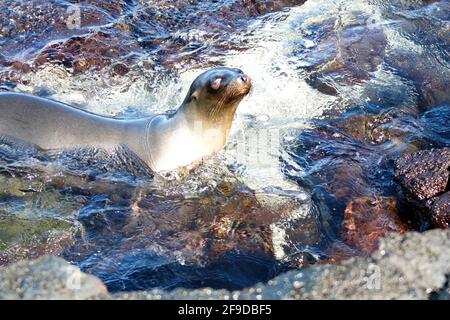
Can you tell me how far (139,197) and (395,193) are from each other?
2.33 metres

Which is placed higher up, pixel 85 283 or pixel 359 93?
pixel 85 283

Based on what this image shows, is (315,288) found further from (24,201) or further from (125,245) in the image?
(24,201)

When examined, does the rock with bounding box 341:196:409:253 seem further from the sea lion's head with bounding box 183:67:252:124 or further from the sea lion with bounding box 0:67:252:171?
the sea lion with bounding box 0:67:252:171

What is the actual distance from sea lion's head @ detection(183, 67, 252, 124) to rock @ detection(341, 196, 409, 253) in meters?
1.41

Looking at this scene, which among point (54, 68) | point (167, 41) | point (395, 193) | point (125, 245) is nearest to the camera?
point (125, 245)

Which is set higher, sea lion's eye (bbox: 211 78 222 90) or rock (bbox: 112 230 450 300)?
rock (bbox: 112 230 450 300)

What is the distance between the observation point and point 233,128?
22.1 feet

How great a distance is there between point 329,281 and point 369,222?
254cm

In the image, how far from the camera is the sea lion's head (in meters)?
5.39

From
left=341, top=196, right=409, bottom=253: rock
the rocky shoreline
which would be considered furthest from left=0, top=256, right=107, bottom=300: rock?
left=341, top=196, right=409, bottom=253: rock

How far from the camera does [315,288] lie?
2.64 metres

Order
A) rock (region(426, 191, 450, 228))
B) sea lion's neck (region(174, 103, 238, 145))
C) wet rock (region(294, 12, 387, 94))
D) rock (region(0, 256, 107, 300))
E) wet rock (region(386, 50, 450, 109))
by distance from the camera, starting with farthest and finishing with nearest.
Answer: wet rock (region(294, 12, 387, 94)) < wet rock (region(386, 50, 450, 109)) < sea lion's neck (region(174, 103, 238, 145)) < rock (region(426, 191, 450, 228)) < rock (region(0, 256, 107, 300))
